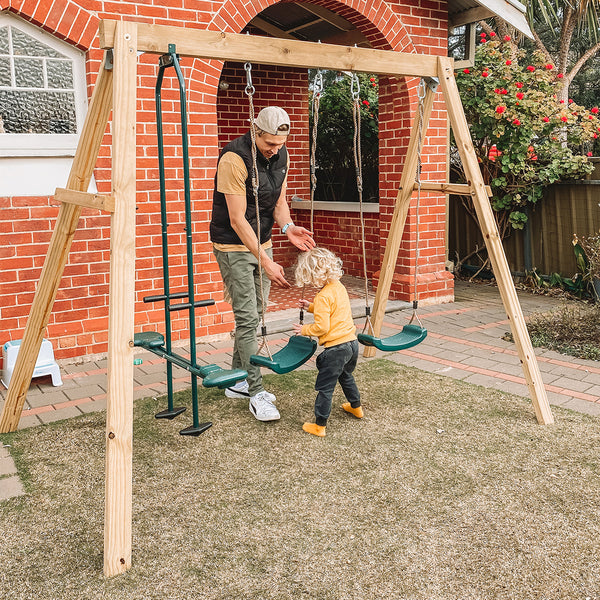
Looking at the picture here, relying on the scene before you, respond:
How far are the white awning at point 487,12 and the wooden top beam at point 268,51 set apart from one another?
3.46 meters

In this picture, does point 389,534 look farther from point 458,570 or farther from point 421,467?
point 421,467

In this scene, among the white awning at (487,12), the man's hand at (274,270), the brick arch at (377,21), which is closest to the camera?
the man's hand at (274,270)

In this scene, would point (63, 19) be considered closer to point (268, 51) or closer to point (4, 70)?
point (4, 70)

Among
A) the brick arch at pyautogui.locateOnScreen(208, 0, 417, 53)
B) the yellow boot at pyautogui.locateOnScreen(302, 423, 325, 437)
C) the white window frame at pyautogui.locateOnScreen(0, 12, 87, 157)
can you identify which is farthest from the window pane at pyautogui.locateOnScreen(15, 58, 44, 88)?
the yellow boot at pyautogui.locateOnScreen(302, 423, 325, 437)

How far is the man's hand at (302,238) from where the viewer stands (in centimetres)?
391

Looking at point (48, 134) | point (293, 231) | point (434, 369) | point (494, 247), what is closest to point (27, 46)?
point (48, 134)

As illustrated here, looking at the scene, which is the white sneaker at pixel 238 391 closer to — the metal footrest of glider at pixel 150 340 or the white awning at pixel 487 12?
the metal footrest of glider at pixel 150 340

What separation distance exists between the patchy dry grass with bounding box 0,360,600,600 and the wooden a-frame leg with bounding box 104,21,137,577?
6.9 inches

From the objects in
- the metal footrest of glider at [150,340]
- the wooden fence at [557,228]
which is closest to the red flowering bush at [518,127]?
the wooden fence at [557,228]

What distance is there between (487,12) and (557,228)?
110 inches

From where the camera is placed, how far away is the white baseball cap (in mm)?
3811

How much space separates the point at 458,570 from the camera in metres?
2.61

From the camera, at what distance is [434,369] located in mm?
5238

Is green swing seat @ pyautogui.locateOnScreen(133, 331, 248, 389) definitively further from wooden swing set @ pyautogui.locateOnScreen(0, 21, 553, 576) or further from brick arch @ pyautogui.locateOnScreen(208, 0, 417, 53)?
brick arch @ pyautogui.locateOnScreen(208, 0, 417, 53)
